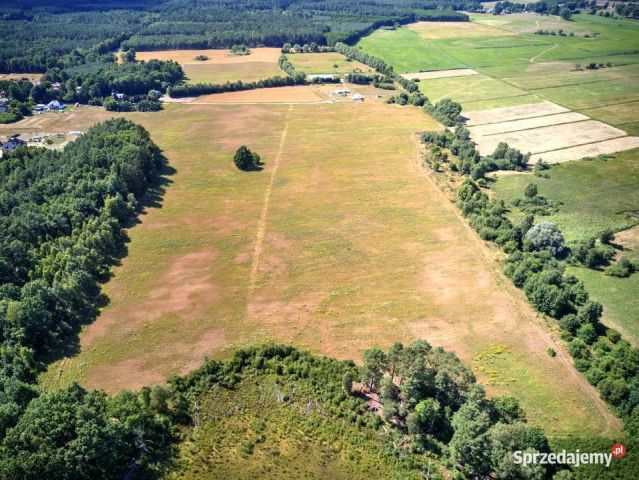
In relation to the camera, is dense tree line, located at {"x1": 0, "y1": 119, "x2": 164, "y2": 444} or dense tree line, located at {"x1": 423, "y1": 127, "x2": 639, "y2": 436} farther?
dense tree line, located at {"x1": 0, "y1": 119, "x2": 164, "y2": 444}

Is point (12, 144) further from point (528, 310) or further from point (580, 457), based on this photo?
point (580, 457)

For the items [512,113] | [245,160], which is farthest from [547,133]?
[245,160]

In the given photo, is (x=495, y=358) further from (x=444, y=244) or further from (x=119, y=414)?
(x=119, y=414)

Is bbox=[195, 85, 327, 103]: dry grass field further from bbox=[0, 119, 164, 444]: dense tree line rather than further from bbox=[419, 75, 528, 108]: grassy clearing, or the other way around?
bbox=[0, 119, 164, 444]: dense tree line

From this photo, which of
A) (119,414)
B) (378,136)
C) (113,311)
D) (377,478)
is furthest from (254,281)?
(378,136)

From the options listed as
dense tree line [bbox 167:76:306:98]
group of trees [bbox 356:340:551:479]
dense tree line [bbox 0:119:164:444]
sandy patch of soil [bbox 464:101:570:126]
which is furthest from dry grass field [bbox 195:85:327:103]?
group of trees [bbox 356:340:551:479]
